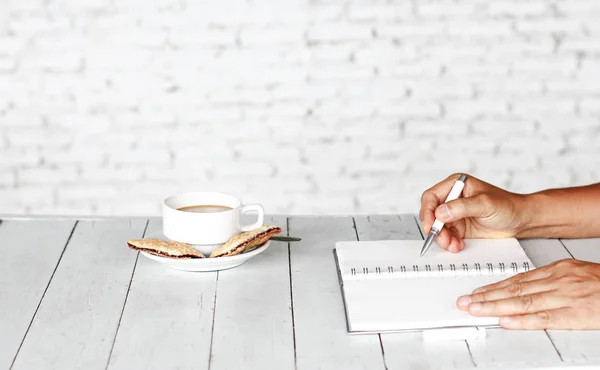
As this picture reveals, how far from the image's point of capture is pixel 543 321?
1.34 m

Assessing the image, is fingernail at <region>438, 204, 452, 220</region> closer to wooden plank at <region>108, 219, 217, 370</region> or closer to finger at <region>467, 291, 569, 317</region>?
finger at <region>467, 291, 569, 317</region>

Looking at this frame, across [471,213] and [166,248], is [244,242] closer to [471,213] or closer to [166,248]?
[166,248]

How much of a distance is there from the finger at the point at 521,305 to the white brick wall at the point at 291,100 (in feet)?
6.77

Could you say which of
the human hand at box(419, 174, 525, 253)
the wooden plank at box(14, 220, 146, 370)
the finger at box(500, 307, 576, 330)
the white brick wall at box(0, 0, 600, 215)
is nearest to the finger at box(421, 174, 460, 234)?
the human hand at box(419, 174, 525, 253)

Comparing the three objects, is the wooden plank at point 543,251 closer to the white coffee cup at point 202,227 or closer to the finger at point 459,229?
the finger at point 459,229

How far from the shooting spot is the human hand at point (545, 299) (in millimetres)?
1342

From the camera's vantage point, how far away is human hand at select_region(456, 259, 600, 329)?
1.34 metres

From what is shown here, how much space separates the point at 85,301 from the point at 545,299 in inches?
30.3

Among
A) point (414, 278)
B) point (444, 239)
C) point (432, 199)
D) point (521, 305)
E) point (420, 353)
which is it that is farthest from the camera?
point (432, 199)

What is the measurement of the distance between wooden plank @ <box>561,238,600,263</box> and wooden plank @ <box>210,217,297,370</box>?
58 centimetres

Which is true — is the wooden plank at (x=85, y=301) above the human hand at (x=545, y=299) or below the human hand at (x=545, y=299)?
below

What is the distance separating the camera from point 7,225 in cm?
182

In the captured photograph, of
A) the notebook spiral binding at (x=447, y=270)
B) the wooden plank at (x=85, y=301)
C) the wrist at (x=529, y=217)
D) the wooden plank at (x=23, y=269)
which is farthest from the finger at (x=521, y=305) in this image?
the wooden plank at (x=23, y=269)

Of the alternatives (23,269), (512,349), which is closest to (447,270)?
(512,349)
